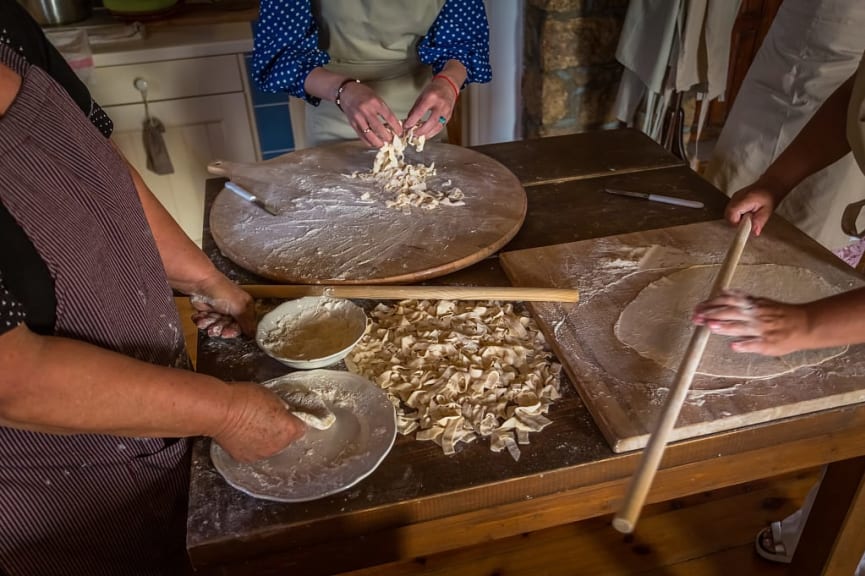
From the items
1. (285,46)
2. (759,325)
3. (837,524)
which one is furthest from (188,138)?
(837,524)

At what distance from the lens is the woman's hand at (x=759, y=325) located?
0.85 m

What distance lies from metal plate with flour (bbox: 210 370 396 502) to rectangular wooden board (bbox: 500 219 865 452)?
278 mm

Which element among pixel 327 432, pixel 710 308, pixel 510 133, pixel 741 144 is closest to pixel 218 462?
pixel 327 432

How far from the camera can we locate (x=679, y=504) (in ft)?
5.34

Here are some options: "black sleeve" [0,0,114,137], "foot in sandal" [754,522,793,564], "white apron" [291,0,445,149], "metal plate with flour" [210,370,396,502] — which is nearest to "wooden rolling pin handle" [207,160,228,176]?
"white apron" [291,0,445,149]

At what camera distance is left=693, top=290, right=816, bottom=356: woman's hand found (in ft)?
2.78

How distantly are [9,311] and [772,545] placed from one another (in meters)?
1.56

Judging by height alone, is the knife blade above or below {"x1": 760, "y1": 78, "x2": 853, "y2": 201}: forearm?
below

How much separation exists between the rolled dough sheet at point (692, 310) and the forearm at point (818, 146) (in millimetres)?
215

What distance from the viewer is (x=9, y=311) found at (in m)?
0.59

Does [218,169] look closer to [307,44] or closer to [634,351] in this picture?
[307,44]

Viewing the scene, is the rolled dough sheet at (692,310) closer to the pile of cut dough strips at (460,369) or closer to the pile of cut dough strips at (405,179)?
the pile of cut dough strips at (460,369)

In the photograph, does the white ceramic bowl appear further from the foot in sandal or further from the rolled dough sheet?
the foot in sandal

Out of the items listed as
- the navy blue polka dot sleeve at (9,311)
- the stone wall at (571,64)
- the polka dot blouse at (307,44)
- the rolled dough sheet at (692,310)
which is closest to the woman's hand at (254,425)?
the navy blue polka dot sleeve at (9,311)
